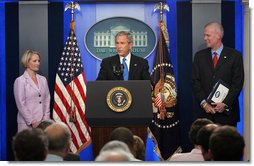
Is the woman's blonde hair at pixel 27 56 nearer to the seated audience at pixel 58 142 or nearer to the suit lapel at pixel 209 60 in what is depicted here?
the suit lapel at pixel 209 60

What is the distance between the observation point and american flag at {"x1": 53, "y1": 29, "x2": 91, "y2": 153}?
29.3 ft

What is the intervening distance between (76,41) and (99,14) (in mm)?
548

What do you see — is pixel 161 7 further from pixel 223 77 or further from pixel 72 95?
pixel 72 95

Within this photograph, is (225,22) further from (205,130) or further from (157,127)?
(205,130)

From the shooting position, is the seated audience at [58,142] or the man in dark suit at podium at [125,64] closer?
the seated audience at [58,142]

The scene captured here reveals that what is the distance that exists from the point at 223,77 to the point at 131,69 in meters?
1.29

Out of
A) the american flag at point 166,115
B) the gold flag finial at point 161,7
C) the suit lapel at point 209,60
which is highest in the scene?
the gold flag finial at point 161,7

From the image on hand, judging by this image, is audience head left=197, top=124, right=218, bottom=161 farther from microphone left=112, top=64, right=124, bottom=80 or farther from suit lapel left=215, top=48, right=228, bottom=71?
suit lapel left=215, top=48, right=228, bottom=71

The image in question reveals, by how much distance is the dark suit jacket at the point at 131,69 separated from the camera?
7809 millimetres

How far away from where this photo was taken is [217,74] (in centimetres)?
847

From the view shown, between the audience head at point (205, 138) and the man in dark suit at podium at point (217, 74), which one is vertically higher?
the man in dark suit at podium at point (217, 74)

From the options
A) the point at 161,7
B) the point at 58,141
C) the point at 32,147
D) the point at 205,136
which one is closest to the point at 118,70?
the point at 161,7

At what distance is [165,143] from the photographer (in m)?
8.94

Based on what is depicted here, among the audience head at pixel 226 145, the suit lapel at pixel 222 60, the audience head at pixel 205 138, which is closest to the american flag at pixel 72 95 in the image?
the suit lapel at pixel 222 60
